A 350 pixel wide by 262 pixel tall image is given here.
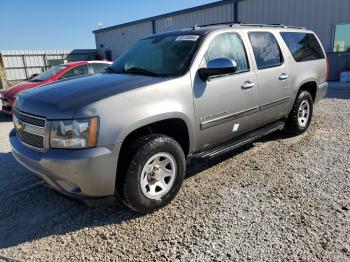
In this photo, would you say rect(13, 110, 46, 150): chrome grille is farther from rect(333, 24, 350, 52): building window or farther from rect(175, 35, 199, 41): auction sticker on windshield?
rect(333, 24, 350, 52): building window

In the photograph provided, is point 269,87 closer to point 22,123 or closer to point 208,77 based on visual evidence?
point 208,77

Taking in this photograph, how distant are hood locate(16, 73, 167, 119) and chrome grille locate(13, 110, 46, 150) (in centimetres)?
7

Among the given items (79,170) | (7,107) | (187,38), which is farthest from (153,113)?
(7,107)

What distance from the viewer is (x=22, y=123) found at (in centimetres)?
311

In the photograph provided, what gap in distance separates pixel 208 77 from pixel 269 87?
1320 mm

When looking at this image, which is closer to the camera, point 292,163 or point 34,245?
point 34,245

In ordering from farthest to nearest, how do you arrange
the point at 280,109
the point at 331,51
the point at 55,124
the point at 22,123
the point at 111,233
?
the point at 331,51
the point at 280,109
the point at 22,123
the point at 111,233
the point at 55,124

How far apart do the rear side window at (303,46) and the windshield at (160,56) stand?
2072 mm

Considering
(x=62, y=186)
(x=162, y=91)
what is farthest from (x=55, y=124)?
(x=162, y=91)

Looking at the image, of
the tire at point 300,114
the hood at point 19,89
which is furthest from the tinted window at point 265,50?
the hood at point 19,89

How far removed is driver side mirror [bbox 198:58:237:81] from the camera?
3385mm

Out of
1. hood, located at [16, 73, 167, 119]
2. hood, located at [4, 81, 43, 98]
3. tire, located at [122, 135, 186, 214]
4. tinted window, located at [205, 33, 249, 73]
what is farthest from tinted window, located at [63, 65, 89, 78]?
tire, located at [122, 135, 186, 214]

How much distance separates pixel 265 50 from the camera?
449 cm

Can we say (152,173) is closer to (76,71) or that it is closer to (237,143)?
(237,143)
